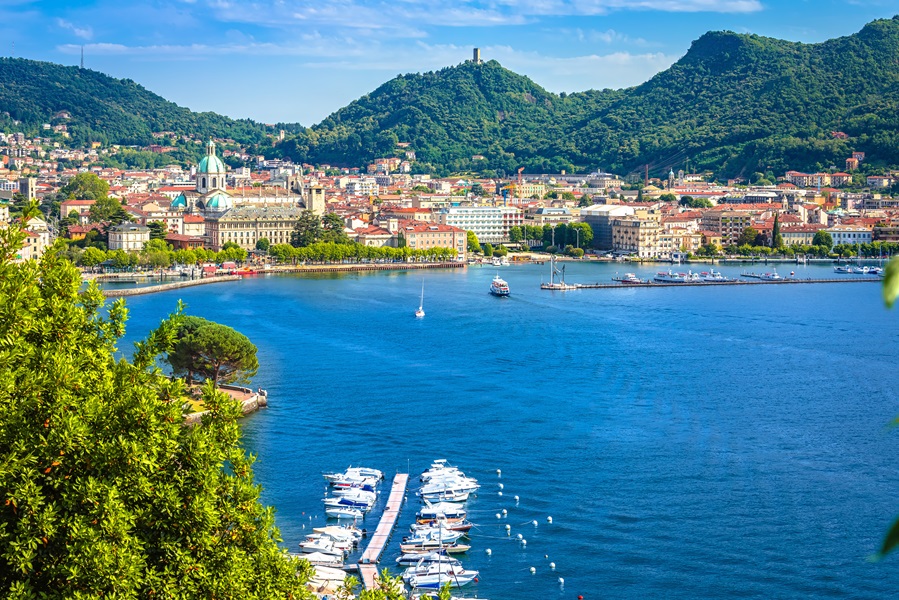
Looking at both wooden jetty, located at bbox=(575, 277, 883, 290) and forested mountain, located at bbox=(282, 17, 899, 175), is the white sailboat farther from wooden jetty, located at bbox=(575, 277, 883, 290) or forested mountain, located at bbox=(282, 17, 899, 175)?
forested mountain, located at bbox=(282, 17, 899, 175)

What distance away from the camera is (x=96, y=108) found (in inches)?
2921

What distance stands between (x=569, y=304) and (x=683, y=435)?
435 inches

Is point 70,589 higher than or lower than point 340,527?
higher

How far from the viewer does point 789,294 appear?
24.8 m

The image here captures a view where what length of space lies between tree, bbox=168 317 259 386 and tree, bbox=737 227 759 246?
2492 centimetres

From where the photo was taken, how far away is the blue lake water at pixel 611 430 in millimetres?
8195

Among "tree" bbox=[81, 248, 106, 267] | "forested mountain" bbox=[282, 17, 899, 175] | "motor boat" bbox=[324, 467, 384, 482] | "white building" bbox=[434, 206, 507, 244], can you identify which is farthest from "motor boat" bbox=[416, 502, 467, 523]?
"forested mountain" bbox=[282, 17, 899, 175]

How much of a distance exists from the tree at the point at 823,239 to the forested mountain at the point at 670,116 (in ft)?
49.4

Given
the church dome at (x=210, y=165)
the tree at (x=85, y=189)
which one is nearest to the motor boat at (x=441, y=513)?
the church dome at (x=210, y=165)

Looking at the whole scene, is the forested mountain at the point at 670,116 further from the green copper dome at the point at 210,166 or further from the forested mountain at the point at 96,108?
the green copper dome at the point at 210,166

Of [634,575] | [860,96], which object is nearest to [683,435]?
[634,575]

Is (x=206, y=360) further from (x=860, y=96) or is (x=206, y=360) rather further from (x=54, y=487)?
(x=860, y=96)

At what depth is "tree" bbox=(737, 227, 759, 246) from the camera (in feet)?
118

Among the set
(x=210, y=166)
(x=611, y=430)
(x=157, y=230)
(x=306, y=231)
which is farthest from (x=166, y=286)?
(x=611, y=430)
